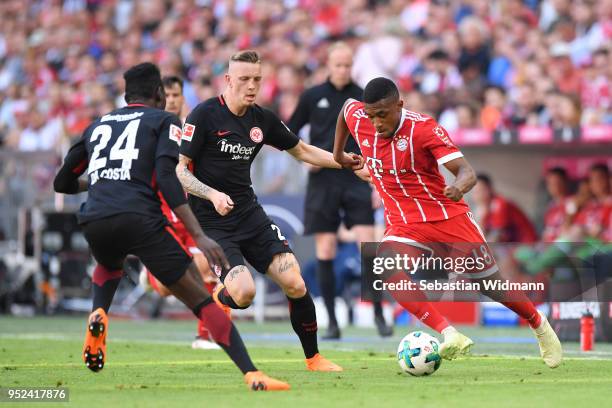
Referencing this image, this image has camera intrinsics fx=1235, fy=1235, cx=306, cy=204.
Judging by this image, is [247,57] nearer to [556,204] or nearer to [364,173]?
[364,173]

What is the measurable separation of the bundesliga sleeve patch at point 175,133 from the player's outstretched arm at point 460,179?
1872 millimetres

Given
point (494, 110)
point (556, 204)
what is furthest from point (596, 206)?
point (494, 110)

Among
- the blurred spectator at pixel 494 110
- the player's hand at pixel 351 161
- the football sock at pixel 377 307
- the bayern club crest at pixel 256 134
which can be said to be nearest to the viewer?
the bayern club crest at pixel 256 134

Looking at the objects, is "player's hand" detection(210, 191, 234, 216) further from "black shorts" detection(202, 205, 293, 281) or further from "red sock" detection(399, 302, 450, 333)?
"red sock" detection(399, 302, 450, 333)

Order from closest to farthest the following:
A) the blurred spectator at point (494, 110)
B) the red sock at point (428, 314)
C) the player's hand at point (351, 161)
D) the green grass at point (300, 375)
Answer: the green grass at point (300, 375) → the red sock at point (428, 314) → the player's hand at point (351, 161) → the blurred spectator at point (494, 110)

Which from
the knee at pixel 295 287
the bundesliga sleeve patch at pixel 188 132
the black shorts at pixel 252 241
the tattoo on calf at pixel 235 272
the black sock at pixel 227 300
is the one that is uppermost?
the bundesliga sleeve patch at pixel 188 132

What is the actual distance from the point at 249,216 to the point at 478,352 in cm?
282

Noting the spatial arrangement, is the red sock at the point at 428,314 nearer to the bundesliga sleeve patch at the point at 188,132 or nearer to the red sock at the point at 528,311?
the red sock at the point at 528,311

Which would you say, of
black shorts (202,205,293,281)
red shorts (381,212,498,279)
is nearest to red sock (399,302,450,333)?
red shorts (381,212,498,279)

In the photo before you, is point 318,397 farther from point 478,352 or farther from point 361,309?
point 361,309

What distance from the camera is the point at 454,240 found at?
31.4 feet

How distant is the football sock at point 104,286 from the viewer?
29.6 feet

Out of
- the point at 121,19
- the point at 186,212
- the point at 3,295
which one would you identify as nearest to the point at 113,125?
the point at 186,212

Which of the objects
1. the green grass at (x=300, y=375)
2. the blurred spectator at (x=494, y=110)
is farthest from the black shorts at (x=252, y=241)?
the blurred spectator at (x=494, y=110)
